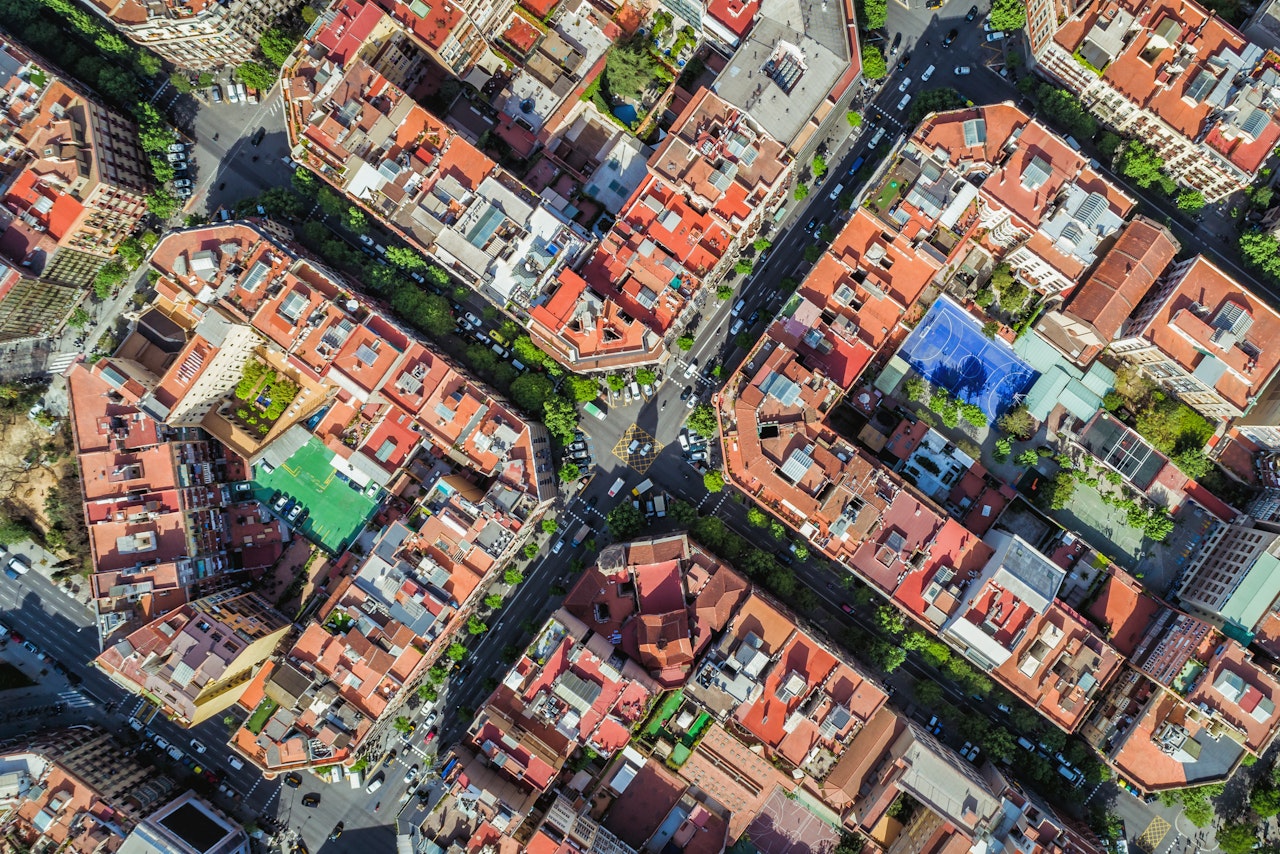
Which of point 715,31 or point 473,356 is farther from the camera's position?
point 473,356

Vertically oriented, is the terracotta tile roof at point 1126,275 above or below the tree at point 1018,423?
above

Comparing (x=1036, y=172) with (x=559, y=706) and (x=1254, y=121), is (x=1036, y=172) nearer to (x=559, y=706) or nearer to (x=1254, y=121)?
(x=1254, y=121)

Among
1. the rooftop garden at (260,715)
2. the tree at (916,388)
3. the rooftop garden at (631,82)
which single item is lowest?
the rooftop garden at (260,715)

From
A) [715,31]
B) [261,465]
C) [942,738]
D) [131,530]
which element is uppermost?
[715,31]

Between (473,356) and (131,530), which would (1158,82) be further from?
(131,530)

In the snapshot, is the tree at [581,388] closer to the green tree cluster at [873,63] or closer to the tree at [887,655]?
the tree at [887,655]

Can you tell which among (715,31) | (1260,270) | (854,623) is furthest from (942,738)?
(715,31)

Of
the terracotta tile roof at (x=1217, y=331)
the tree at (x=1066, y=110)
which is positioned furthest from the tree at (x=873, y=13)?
the terracotta tile roof at (x=1217, y=331)
